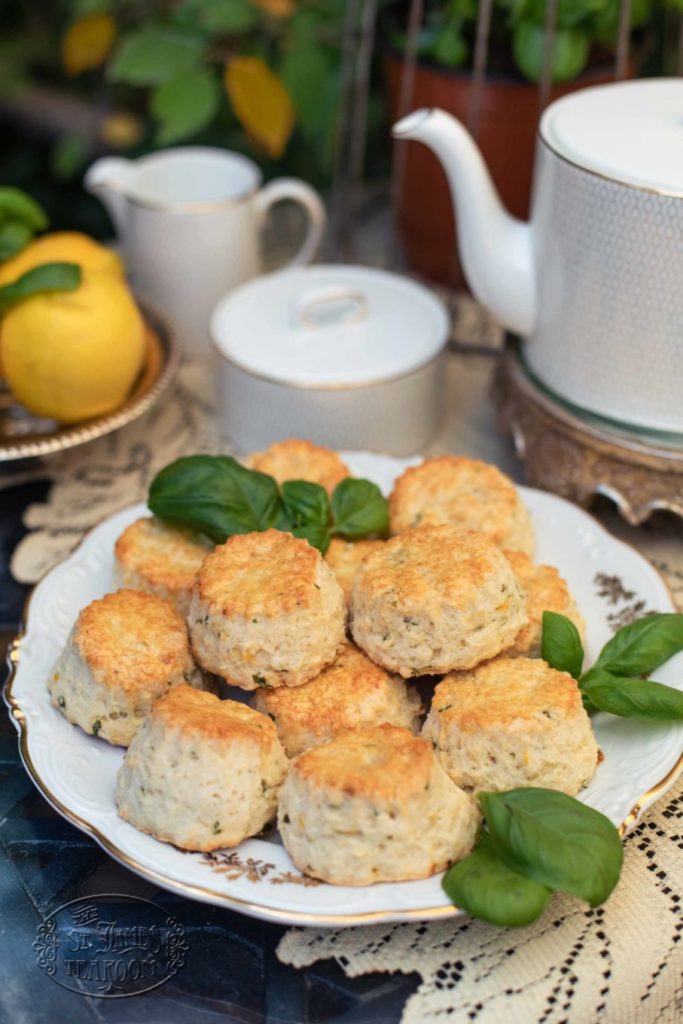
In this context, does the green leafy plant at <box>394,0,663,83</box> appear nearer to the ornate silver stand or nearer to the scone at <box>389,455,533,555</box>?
the ornate silver stand

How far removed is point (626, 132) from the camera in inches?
41.0

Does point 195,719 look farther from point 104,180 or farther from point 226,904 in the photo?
point 104,180

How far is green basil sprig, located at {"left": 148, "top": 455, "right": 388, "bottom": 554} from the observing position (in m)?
0.99

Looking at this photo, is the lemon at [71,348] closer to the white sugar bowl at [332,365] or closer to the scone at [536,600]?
the white sugar bowl at [332,365]

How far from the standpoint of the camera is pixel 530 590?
3.16 feet

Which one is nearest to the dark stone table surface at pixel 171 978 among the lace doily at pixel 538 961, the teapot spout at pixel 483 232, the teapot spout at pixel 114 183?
the lace doily at pixel 538 961

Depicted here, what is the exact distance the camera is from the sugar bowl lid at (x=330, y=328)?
4.09 ft

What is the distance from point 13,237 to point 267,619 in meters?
0.70

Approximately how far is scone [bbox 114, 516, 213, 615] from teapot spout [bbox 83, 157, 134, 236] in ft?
1.98

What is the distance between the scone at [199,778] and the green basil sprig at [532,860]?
5.7 inches

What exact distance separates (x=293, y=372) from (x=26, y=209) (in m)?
0.38

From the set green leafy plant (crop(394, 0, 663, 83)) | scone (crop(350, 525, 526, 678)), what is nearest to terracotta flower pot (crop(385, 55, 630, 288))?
green leafy plant (crop(394, 0, 663, 83))

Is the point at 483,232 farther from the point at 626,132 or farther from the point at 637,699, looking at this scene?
the point at 637,699

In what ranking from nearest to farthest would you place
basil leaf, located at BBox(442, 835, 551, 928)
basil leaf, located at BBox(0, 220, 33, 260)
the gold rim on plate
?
1. basil leaf, located at BBox(442, 835, 551, 928)
2. the gold rim on plate
3. basil leaf, located at BBox(0, 220, 33, 260)
